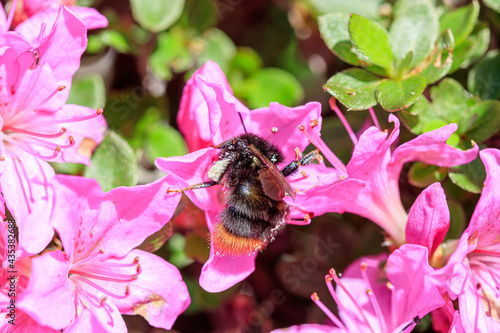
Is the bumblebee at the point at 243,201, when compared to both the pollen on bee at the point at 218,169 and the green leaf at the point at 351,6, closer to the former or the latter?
the pollen on bee at the point at 218,169

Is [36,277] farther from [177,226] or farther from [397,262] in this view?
[397,262]

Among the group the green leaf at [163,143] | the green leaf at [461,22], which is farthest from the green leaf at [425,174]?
the green leaf at [163,143]

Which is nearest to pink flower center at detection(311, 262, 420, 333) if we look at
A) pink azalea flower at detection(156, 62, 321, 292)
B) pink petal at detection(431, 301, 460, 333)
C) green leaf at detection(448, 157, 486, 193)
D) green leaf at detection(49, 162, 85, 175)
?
pink petal at detection(431, 301, 460, 333)

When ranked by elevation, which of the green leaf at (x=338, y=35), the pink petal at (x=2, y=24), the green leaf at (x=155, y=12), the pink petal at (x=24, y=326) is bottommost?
the pink petal at (x=24, y=326)

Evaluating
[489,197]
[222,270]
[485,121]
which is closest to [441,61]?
[485,121]

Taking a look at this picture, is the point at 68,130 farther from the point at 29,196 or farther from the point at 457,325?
the point at 457,325

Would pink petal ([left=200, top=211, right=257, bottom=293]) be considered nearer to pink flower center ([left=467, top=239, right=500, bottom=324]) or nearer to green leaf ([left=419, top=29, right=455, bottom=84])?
pink flower center ([left=467, top=239, right=500, bottom=324])

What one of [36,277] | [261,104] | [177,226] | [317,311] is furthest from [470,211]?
[36,277]
